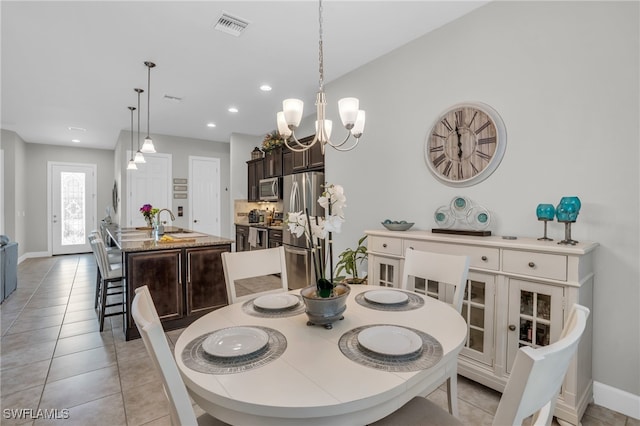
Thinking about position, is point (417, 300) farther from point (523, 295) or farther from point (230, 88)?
point (230, 88)

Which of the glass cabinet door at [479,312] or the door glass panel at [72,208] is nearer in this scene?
the glass cabinet door at [479,312]

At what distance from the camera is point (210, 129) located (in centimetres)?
630

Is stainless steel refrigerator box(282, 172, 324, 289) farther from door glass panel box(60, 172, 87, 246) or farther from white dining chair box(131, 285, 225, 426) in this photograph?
door glass panel box(60, 172, 87, 246)

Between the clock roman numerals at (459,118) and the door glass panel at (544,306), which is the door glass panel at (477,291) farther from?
the clock roman numerals at (459,118)

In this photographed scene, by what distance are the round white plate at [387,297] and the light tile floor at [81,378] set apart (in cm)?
88

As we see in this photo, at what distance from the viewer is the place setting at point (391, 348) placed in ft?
3.30

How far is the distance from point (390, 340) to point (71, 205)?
9.57 meters

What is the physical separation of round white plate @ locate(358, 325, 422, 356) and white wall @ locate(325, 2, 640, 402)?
1620 mm

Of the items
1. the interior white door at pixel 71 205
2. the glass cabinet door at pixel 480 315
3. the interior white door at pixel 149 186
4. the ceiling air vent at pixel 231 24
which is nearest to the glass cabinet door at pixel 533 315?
the glass cabinet door at pixel 480 315

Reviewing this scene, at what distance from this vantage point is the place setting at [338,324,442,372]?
1005 mm

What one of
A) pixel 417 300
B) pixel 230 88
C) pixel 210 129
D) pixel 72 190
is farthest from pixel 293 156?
pixel 72 190

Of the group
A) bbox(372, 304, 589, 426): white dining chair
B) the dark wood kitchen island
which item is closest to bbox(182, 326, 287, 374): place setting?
bbox(372, 304, 589, 426): white dining chair

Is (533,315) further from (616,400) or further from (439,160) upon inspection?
(439,160)

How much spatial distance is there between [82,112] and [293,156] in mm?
3535
